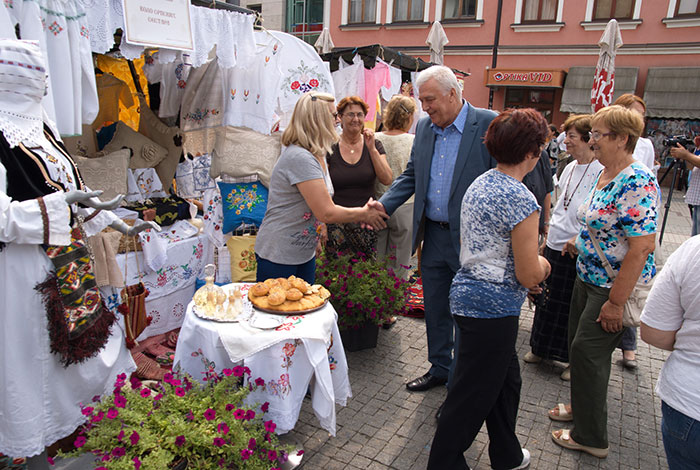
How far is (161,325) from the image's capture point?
13.6ft

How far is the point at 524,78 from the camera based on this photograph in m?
17.4

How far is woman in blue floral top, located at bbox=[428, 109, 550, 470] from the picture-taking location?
6.77 ft

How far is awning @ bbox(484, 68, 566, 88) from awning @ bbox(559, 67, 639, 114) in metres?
0.39

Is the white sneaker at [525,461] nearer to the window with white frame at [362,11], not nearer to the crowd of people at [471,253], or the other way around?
the crowd of people at [471,253]

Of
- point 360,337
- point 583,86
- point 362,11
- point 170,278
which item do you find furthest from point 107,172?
point 362,11

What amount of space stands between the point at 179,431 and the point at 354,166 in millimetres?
2746

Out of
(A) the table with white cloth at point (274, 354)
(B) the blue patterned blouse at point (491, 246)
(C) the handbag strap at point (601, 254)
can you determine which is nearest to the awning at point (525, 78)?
(C) the handbag strap at point (601, 254)

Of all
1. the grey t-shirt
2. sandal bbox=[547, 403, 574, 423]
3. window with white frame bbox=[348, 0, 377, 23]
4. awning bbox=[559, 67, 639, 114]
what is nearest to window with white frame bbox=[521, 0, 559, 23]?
awning bbox=[559, 67, 639, 114]

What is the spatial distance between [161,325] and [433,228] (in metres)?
2.52

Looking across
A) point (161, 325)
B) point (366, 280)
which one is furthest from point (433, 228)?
point (161, 325)

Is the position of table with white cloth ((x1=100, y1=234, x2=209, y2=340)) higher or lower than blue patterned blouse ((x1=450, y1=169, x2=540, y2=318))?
lower

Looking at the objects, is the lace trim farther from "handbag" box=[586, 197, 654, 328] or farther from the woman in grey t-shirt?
"handbag" box=[586, 197, 654, 328]

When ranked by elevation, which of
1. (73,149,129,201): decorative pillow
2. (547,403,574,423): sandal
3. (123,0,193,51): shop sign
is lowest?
(547,403,574,423): sandal

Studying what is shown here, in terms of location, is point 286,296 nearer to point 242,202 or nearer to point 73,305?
point 73,305
